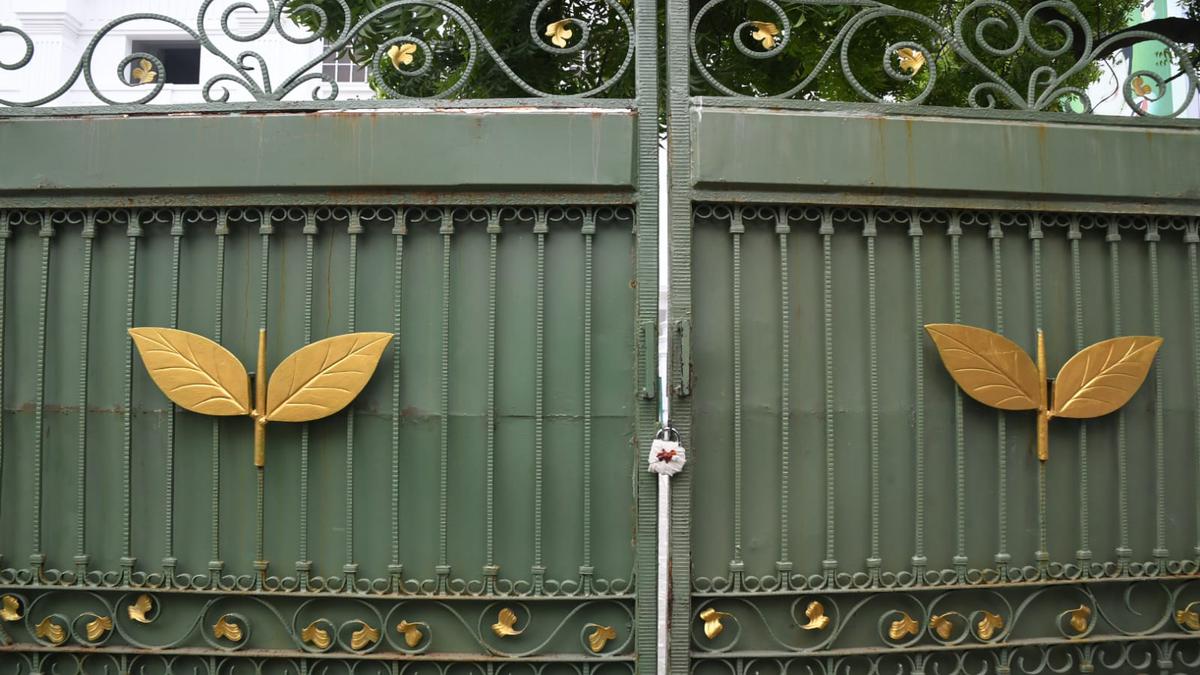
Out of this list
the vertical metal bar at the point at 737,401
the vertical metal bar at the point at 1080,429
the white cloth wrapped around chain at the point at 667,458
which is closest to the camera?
the white cloth wrapped around chain at the point at 667,458

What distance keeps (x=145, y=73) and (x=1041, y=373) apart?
413cm

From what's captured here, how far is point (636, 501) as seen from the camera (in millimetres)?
3584

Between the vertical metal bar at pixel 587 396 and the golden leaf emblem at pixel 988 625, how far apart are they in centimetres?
170

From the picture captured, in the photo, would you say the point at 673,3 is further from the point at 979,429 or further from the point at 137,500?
the point at 137,500

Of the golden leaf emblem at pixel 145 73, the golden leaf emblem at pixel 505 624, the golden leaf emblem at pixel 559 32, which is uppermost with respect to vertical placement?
the golden leaf emblem at pixel 559 32

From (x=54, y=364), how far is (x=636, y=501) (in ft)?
8.50

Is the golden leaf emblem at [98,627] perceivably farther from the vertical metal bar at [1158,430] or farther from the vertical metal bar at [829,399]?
the vertical metal bar at [1158,430]

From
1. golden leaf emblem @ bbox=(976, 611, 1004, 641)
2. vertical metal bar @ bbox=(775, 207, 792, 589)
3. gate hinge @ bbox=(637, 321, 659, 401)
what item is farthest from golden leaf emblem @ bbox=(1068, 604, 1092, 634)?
gate hinge @ bbox=(637, 321, 659, 401)

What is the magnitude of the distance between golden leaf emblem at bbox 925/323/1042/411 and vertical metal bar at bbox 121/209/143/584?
3407 mm

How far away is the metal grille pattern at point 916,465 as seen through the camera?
11.9 ft

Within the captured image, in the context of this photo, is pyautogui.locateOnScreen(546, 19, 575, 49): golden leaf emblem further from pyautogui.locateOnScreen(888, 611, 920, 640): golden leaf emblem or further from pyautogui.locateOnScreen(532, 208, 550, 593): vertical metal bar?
pyautogui.locateOnScreen(888, 611, 920, 640): golden leaf emblem

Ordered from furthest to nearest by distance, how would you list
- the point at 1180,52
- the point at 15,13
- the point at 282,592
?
the point at 15,13 < the point at 1180,52 < the point at 282,592

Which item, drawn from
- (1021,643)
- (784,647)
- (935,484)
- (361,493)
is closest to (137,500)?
(361,493)

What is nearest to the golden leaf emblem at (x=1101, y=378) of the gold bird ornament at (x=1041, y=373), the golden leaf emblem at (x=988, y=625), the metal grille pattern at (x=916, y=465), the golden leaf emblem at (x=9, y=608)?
the gold bird ornament at (x=1041, y=373)
